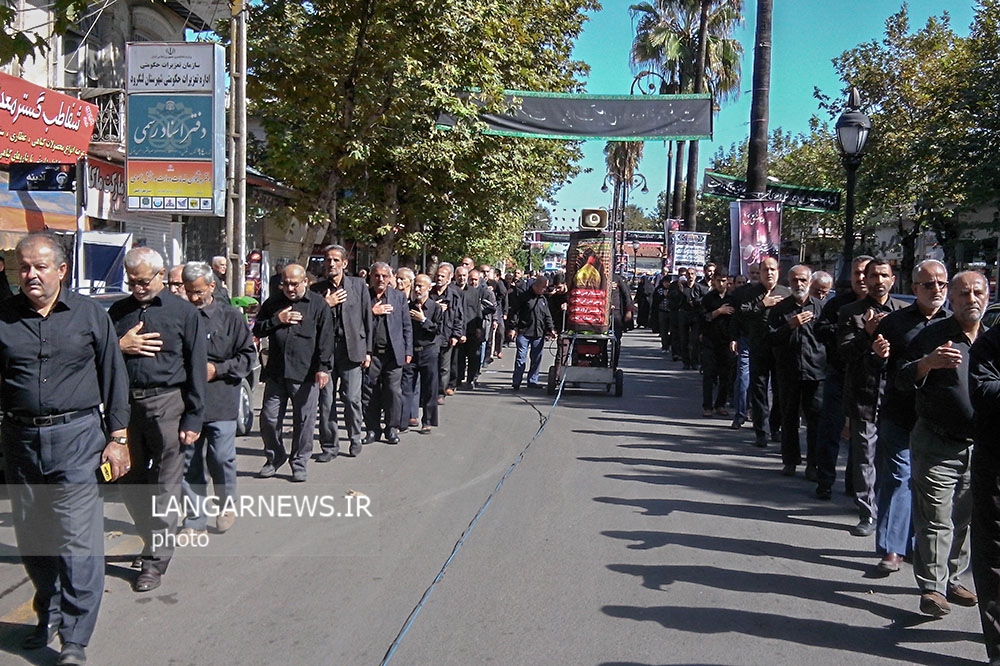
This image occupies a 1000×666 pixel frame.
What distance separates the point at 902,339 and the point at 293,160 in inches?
452

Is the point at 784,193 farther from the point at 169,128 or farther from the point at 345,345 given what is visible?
the point at 345,345

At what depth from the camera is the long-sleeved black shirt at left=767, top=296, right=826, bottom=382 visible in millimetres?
8586

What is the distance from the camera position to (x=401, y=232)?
23.2 m

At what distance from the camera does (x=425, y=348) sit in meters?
11.6

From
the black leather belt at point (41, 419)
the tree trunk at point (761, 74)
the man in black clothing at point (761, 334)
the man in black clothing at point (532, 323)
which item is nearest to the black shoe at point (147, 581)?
the black leather belt at point (41, 419)

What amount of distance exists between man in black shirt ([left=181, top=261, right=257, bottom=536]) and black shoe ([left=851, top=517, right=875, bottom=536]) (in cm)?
460

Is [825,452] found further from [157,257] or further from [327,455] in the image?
[157,257]

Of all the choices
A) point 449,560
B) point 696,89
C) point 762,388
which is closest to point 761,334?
point 762,388

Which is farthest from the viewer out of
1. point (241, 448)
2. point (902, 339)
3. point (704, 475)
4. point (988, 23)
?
point (988, 23)

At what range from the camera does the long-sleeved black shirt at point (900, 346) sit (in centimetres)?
595

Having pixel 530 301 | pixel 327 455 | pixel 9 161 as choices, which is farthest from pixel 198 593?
pixel 530 301

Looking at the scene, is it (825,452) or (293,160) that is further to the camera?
(293,160)

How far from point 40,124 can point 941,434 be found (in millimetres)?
11723

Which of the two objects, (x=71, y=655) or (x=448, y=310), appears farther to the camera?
(x=448, y=310)
